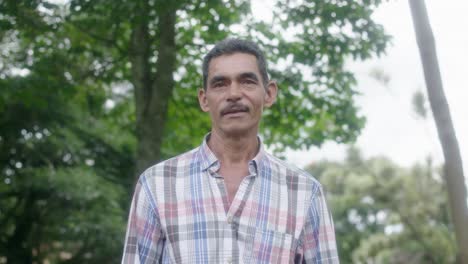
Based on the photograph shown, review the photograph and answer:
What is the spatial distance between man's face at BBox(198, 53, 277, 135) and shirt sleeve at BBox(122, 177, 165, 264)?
36 cm

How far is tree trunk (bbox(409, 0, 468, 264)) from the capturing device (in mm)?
3842

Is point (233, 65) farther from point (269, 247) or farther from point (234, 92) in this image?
point (269, 247)

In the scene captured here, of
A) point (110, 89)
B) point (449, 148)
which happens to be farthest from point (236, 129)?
point (110, 89)

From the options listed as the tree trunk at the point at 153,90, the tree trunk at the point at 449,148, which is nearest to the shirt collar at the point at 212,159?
the tree trunk at the point at 449,148

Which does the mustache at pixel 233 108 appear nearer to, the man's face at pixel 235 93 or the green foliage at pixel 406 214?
the man's face at pixel 235 93

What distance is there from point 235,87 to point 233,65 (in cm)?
8

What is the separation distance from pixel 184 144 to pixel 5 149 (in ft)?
18.1

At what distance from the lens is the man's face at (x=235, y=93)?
2676 mm

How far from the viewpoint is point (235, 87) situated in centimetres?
270

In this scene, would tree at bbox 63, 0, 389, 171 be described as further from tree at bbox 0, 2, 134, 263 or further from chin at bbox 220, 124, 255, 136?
chin at bbox 220, 124, 255, 136

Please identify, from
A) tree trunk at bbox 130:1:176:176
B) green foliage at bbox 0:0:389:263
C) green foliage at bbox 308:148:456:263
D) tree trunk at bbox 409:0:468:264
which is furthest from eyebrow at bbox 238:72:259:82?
green foliage at bbox 308:148:456:263

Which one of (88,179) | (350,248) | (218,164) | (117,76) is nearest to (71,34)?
(117,76)

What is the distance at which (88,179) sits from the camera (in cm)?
1402

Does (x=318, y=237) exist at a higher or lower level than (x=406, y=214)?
lower
